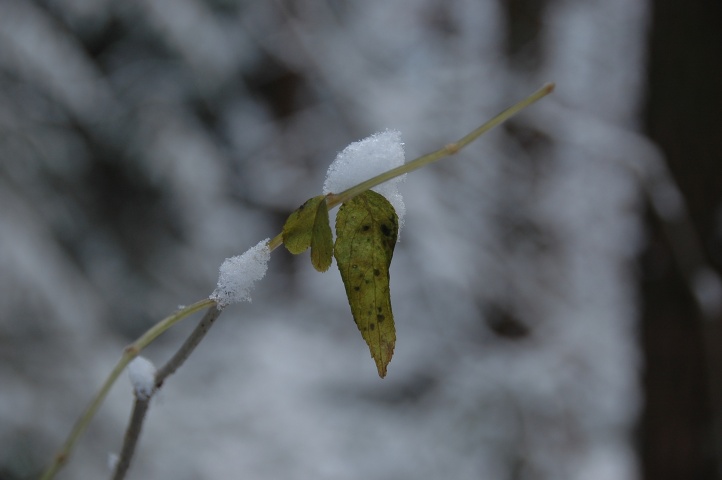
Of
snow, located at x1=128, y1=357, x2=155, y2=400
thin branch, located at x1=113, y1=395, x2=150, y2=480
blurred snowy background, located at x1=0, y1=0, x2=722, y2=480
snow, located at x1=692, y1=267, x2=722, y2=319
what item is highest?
blurred snowy background, located at x1=0, y1=0, x2=722, y2=480

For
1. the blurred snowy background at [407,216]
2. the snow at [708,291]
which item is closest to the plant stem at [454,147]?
the snow at [708,291]

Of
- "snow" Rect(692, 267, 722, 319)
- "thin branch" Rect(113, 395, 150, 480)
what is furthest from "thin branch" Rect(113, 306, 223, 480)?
"snow" Rect(692, 267, 722, 319)

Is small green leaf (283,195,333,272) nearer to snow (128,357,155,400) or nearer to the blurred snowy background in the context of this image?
snow (128,357,155,400)

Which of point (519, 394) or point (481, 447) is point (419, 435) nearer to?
point (481, 447)

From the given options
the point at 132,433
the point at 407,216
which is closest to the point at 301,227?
the point at 132,433

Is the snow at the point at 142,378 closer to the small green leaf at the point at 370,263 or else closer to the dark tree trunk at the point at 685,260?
the small green leaf at the point at 370,263

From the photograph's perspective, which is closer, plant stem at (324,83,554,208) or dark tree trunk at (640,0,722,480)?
plant stem at (324,83,554,208)

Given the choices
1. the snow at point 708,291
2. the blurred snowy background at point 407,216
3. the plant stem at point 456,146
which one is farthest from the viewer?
the blurred snowy background at point 407,216

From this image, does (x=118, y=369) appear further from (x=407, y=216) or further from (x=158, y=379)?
(x=407, y=216)

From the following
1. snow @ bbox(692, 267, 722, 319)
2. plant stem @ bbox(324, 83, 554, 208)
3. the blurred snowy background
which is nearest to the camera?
plant stem @ bbox(324, 83, 554, 208)
